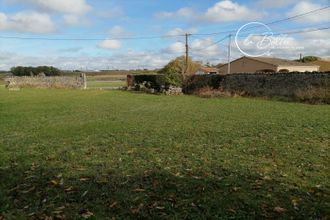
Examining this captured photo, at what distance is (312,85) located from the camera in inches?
790

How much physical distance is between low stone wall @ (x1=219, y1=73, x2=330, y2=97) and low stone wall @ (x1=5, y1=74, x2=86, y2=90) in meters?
19.9

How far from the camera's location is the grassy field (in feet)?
12.8

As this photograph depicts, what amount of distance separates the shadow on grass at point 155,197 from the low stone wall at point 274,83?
629 inches

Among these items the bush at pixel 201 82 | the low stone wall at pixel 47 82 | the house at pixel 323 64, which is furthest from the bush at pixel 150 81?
the house at pixel 323 64

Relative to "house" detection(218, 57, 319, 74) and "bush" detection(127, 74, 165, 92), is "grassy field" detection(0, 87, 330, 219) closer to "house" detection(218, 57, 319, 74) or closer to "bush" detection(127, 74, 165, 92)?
"bush" detection(127, 74, 165, 92)

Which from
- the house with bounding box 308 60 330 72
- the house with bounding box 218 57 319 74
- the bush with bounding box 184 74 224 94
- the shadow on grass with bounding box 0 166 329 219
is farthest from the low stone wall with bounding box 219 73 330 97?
the house with bounding box 308 60 330 72

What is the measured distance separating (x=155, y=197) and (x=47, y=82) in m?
41.2

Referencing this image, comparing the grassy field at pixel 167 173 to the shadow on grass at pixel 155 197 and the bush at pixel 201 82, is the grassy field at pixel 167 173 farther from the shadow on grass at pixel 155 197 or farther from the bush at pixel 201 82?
the bush at pixel 201 82

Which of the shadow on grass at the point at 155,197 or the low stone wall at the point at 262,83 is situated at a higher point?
the low stone wall at the point at 262,83

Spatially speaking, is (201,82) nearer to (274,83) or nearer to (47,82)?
(274,83)

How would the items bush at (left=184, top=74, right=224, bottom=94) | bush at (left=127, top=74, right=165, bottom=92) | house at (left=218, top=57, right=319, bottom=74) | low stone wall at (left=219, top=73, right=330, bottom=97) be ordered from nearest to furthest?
low stone wall at (left=219, top=73, right=330, bottom=97) < bush at (left=184, top=74, right=224, bottom=94) < bush at (left=127, top=74, right=165, bottom=92) < house at (left=218, top=57, right=319, bottom=74)

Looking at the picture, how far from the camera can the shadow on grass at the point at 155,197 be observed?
3.77m

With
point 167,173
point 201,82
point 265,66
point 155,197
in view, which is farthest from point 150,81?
point 155,197

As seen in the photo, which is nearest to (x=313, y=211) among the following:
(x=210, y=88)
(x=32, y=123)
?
(x=32, y=123)
